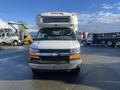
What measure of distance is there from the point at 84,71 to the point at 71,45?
223 centimetres

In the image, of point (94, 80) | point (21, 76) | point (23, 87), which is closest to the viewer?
point (23, 87)

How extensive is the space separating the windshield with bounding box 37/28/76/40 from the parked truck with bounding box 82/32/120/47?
27876mm

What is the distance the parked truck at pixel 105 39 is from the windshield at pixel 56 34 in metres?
27.9

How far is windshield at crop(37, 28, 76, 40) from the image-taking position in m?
12.4

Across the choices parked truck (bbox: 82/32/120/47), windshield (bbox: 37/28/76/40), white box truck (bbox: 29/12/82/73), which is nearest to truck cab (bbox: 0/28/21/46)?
parked truck (bbox: 82/32/120/47)

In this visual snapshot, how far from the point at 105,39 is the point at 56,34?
30130 millimetres

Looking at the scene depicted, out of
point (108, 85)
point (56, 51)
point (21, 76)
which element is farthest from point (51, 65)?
point (108, 85)

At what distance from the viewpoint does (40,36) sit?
41.0ft

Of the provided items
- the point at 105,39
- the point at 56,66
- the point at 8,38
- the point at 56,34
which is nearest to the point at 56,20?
the point at 56,34

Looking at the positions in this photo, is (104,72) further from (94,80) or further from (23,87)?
(23,87)

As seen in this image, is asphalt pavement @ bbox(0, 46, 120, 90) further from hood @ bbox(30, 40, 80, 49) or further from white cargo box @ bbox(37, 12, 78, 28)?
white cargo box @ bbox(37, 12, 78, 28)

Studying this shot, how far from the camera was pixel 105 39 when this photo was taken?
4197 centimetres

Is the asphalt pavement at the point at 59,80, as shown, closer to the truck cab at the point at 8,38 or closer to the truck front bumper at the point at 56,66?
the truck front bumper at the point at 56,66

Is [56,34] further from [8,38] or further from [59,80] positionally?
[8,38]
